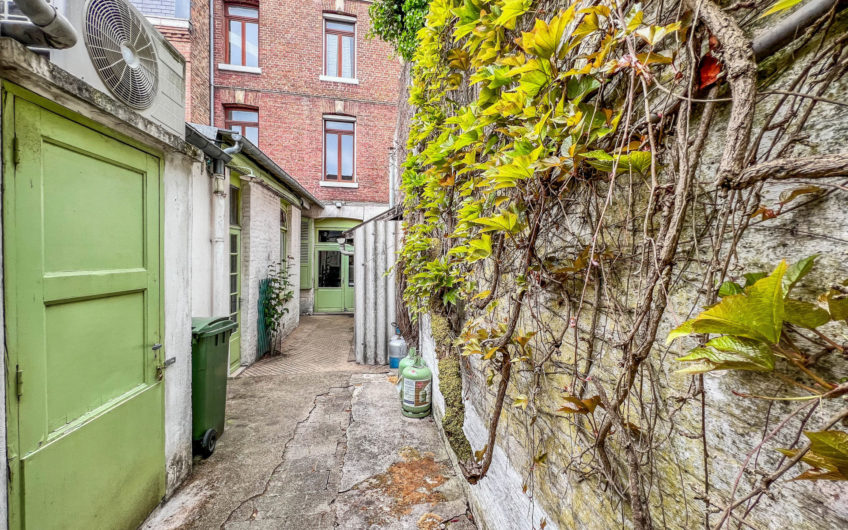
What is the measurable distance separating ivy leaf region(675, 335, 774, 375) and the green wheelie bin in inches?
139

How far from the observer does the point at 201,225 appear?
15.6ft

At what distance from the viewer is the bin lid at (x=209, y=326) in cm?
320

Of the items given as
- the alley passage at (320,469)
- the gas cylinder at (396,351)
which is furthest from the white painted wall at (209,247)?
the gas cylinder at (396,351)

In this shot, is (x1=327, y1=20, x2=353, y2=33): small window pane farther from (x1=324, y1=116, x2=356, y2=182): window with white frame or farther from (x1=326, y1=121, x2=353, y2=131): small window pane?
(x1=326, y1=121, x2=353, y2=131): small window pane

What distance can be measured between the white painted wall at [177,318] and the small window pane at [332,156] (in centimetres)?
835

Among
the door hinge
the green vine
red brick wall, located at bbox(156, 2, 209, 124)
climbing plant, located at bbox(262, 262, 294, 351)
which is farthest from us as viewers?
red brick wall, located at bbox(156, 2, 209, 124)

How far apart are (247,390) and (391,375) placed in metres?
1.98

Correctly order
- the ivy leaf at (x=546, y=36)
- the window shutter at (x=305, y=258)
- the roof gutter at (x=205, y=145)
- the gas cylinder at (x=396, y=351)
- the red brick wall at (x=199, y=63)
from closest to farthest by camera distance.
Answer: the ivy leaf at (x=546, y=36) → the roof gutter at (x=205, y=145) → the gas cylinder at (x=396, y=351) → the red brick wall at (x=199, y=63) → the window shutter at (x=305, y=258)

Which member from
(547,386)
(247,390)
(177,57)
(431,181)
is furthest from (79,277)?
(247,390)

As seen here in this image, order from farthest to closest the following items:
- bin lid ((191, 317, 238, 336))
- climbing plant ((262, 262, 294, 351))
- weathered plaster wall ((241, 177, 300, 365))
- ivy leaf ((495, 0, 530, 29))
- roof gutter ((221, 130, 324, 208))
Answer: climbing plant ((262, 262, 294, 351))
weathered plaster wall ((241, 177, 300, 365))
roof gutter ((221, 130, 324, 208))
bin lid ((191, 317, 238, 336))
ivy leaf ((495, 0, 530, 29))

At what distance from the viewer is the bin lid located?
3202mm

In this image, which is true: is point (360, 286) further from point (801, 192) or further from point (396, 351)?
point (801, 192)

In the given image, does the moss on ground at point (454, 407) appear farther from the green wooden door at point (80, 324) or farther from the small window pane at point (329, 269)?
the small window pane at point (329, 269)

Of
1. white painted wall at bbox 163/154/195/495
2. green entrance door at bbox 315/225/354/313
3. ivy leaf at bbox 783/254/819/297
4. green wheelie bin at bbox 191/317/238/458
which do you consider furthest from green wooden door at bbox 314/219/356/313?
ivy leaf at bbox 783/254/819/297
